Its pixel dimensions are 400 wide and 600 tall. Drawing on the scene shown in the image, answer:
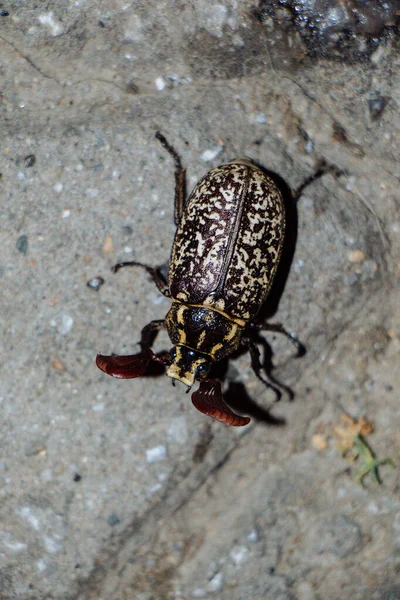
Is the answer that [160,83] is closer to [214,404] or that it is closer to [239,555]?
[214,404]

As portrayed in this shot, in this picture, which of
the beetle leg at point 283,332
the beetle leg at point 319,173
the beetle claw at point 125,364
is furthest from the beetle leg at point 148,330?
the beetle leg at point 319,173

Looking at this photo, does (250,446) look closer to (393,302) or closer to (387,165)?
(393,302)

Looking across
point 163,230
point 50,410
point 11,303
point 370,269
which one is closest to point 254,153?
point 163,230

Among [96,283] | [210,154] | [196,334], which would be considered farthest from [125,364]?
[210,154]

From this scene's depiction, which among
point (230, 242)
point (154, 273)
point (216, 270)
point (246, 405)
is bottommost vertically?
point (246, 405)

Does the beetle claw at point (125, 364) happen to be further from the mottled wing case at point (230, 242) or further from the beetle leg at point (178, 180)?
the beetle leg at point (178, 180)

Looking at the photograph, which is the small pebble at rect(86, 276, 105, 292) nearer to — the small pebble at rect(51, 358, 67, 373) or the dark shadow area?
the small pebble at rect(51, 358, 67, 373)

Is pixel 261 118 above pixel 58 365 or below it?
above

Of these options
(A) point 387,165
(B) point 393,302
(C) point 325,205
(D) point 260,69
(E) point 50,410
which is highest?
(D) point 260,69
